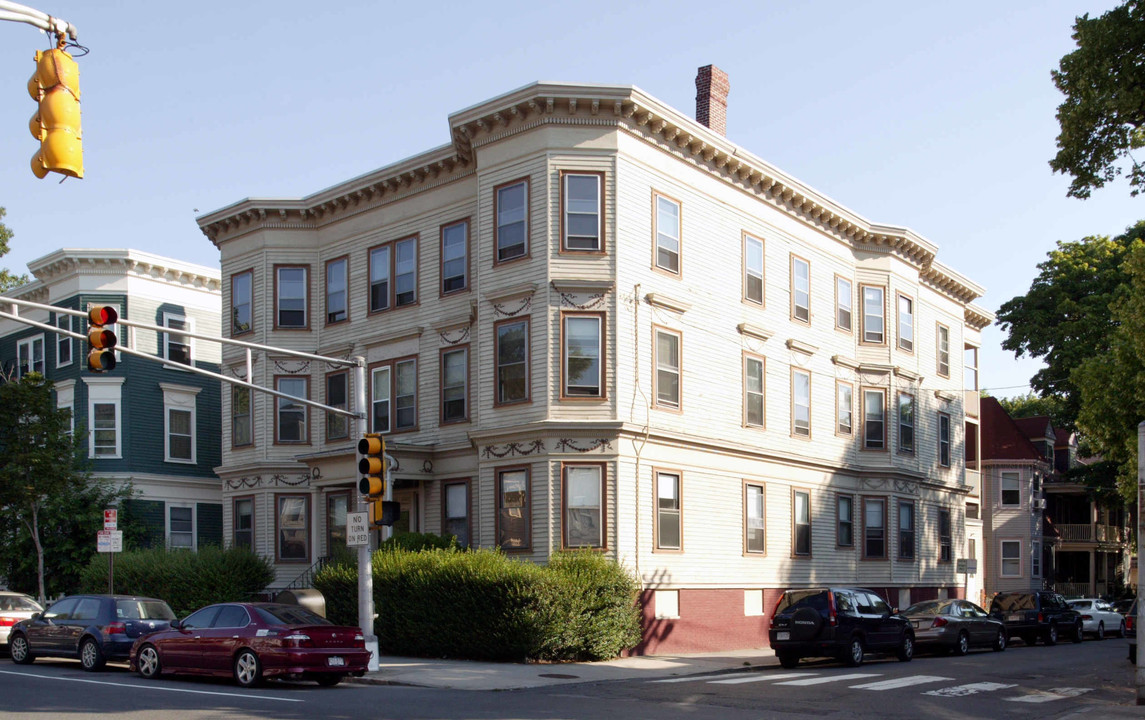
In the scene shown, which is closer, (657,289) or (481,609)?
(481,609)

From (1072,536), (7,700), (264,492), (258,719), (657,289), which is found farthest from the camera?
(1072,536)

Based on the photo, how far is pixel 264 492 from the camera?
34.7 metres

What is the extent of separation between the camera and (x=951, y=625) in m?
29.3

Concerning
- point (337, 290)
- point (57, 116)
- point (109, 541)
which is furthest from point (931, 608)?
point (57, 116)

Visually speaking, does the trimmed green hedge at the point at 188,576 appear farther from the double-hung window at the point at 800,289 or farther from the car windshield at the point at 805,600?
the double-hung window at the point at 800,289

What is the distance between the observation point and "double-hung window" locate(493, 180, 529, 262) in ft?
93.5

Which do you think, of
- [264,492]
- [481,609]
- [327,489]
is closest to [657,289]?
[481,609]

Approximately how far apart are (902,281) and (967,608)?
1222 cm

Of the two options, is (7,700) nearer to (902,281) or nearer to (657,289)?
(657,289)

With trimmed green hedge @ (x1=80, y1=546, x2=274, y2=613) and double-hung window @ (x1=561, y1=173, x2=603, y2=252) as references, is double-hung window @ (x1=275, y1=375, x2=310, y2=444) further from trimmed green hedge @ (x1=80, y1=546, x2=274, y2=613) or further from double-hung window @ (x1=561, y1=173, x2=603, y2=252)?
double-hung window @ (x1=561, y1=173, x2=603, y2=252)

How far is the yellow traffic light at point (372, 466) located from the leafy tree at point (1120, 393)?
1502 cm

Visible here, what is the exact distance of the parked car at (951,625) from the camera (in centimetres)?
2906

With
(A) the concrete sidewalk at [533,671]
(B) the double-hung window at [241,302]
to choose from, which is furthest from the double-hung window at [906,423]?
(B) the double-hung window at [241,302]

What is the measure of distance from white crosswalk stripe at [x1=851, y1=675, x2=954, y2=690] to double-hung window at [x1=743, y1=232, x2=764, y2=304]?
13317mm
